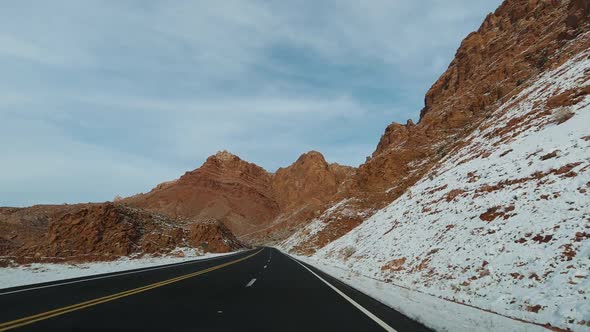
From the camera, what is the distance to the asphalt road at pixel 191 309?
281 inches

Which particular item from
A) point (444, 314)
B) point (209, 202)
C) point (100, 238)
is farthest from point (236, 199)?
point (444, 314)

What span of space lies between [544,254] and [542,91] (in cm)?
2011

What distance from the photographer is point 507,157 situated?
19.2 m

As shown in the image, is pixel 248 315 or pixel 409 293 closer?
pixel 248 315

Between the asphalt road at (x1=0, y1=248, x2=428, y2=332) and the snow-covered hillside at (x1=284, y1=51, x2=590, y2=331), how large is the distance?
9.15 feet

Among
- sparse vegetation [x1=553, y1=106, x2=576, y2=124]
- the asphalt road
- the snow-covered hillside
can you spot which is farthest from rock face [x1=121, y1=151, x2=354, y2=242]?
the asphalt road

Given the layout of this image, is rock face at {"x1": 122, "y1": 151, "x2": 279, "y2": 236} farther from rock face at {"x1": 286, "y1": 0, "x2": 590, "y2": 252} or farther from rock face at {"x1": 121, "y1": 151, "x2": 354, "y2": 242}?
rock face at {"x1": 286, "y1": 0, "x2": 590, "y2": 252}

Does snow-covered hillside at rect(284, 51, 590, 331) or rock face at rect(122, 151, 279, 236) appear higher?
rock face at rect(122, 151, 279, 236)

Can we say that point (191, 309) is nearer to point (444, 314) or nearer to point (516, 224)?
point (444, 314)

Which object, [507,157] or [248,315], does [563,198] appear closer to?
[507,157]

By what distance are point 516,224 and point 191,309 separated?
9703 mm

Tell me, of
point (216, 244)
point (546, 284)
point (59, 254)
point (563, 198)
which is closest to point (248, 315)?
point (546, 284)

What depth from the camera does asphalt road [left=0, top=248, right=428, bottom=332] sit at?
7.13 metres

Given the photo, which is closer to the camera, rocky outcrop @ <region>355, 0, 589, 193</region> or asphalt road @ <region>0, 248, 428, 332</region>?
asphalt road @ <region>0, 248, 428, 332</region>
